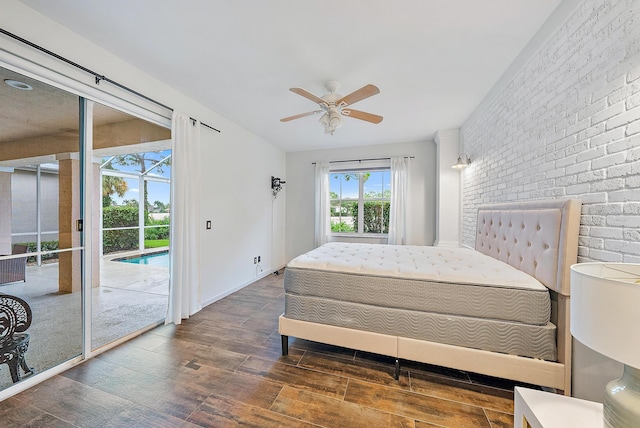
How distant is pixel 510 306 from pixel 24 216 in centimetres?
341

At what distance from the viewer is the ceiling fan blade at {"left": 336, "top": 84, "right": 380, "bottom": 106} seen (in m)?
1.94

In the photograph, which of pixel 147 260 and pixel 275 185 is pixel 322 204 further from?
pixel 147 260

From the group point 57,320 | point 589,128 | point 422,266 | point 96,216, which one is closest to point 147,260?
point 96,216

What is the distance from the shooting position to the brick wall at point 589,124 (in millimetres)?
1146

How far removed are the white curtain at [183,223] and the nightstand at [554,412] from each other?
2916mm

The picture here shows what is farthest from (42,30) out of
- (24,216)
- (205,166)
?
(205,166)

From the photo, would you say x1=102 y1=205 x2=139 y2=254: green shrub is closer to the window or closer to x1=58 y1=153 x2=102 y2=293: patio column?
x1=58 y1=153 x2=102 y2=293: patio column

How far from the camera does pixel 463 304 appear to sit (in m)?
1.59

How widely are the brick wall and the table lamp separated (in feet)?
2.47

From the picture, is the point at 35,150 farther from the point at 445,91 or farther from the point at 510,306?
the point at 445,91

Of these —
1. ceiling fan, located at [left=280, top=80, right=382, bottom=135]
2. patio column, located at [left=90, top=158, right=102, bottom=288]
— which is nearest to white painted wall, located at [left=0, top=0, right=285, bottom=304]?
patio column, located at [left=90, top=158, right=102, bottom=288]

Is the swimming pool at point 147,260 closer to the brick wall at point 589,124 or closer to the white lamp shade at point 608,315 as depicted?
the white lamp shade at point 608,315

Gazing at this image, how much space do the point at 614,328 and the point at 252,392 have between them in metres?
1.85

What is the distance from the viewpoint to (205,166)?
307 cm
